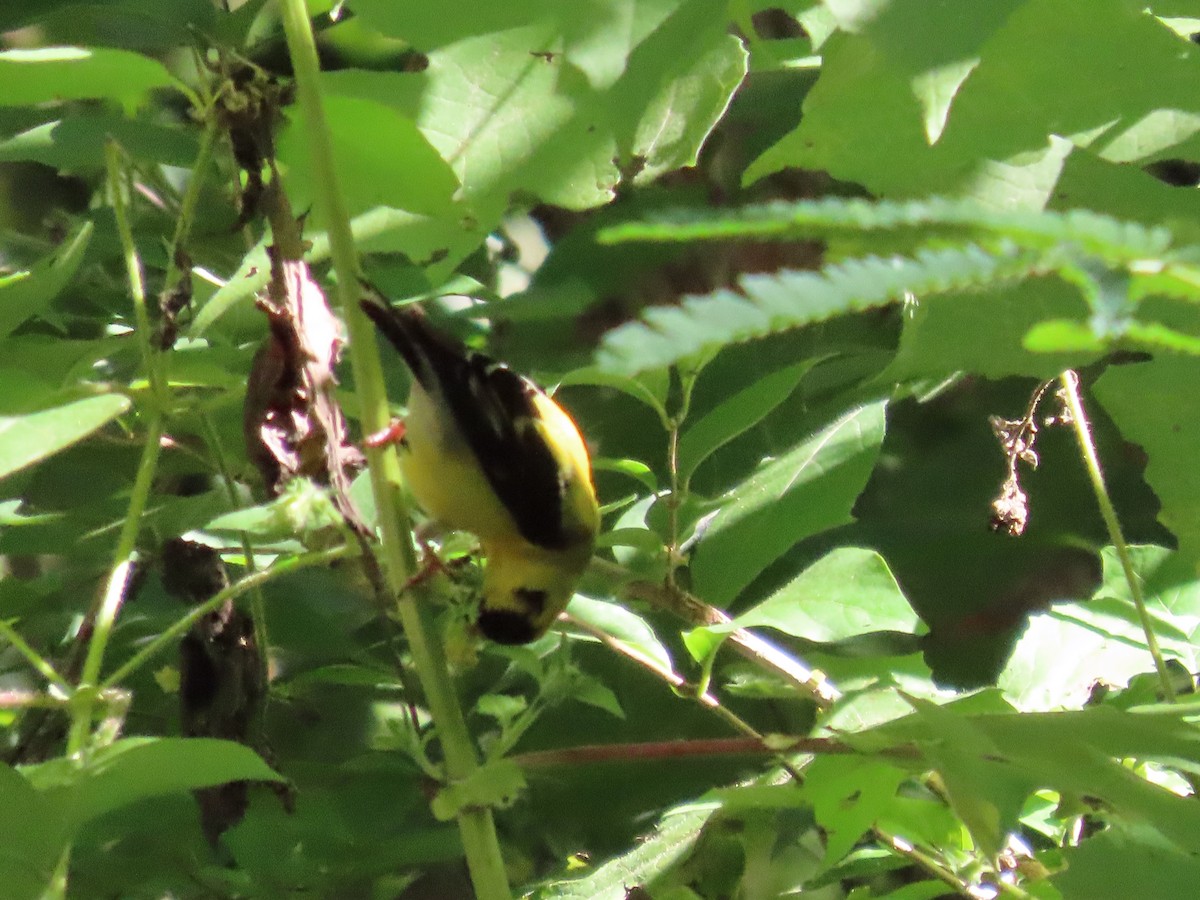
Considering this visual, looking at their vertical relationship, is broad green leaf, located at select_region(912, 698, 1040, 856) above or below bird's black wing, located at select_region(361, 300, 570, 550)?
above

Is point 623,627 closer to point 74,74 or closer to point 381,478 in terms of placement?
point 381,478

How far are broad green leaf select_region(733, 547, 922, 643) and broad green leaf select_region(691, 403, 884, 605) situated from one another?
73 millimetres

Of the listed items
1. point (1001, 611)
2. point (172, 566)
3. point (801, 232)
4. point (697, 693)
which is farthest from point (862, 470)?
point (1001, 611)

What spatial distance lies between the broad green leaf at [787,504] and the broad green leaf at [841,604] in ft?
0.24

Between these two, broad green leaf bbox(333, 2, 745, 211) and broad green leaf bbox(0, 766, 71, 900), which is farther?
broad green leaf bbox(333, 2, 745, 211)

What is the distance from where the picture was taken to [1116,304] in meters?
0.30

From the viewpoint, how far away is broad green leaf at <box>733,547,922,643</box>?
3.56ft

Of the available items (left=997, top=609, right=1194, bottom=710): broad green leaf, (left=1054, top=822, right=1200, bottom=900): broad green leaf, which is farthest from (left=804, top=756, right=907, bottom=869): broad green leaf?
(left=997, top=609, right=1194, bottom=710): broad green leaf

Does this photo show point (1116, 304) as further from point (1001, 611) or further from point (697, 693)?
point (1001, 611)

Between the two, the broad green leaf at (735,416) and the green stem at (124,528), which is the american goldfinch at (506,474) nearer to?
the broad green leaf at (735,416)

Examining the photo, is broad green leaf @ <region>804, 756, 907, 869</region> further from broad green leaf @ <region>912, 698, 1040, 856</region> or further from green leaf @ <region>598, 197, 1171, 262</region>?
green leaf @ <region>598, 197, 1171, 262</region>

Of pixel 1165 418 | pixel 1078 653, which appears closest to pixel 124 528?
pixel 1165 418

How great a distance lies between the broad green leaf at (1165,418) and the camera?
35.9 inches

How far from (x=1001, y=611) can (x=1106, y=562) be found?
0.89 m
